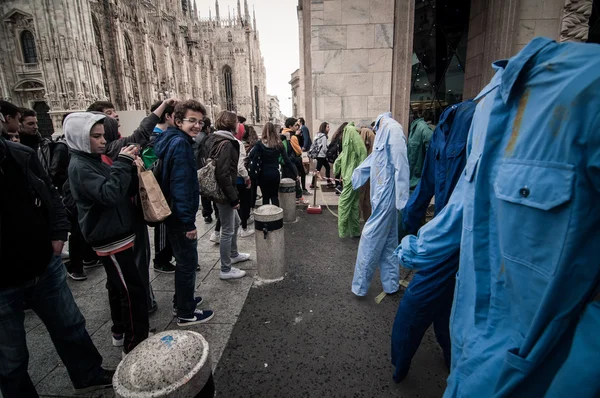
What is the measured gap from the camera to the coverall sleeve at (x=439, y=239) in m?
1.62

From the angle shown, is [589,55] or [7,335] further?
[7,335]

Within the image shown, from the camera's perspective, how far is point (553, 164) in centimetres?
93

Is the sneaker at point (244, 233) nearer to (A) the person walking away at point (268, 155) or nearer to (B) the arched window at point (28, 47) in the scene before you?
(A) the person walking away at point (268, 155)

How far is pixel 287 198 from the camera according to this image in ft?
21.7

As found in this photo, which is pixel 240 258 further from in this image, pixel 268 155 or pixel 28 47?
pixel 28 47

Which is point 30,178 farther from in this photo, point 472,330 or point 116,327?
point 472,330

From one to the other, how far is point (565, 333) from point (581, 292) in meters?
0.16

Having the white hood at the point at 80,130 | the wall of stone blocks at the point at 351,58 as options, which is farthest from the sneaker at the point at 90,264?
the wall of stone blocks at the point at 351,58

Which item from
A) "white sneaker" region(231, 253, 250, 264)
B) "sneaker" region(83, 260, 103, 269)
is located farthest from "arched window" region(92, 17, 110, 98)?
"white sneaker" region(231, 253, 250, 264)

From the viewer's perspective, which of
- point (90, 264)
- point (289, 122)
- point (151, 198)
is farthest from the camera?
point (289, 122)

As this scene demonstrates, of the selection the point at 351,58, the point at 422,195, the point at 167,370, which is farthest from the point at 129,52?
the point at 167,370

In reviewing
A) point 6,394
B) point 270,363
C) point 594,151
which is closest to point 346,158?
point 270,363

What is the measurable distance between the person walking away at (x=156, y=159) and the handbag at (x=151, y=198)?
242 millimetres

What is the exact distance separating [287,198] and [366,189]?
5.88 ft
